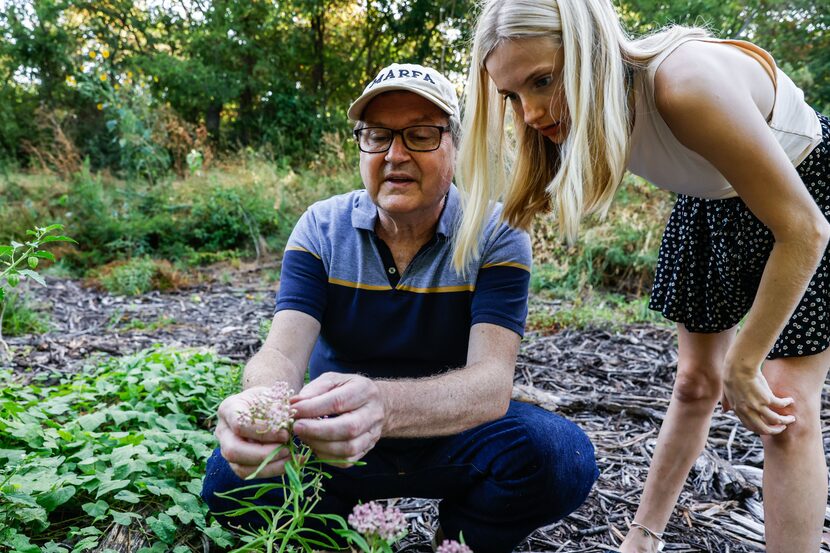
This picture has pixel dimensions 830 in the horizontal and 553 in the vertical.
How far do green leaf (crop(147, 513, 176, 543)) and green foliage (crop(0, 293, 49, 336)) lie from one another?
11.2 feet

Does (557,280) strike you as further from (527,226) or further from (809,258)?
(809,258)

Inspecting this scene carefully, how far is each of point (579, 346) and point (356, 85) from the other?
51.7 ft

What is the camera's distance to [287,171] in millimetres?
10664

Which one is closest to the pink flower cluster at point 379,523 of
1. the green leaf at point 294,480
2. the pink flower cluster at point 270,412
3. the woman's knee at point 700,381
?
the green leaf at point 294,480

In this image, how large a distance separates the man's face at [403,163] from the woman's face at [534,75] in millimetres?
334

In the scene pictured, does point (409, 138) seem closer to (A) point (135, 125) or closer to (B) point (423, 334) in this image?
(B) point (423, 334)

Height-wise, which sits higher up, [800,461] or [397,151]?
[397,151]

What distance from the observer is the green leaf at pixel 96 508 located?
1.70 m

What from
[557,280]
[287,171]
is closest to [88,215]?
[287,171]

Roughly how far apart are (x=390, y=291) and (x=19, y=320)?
3.81 m

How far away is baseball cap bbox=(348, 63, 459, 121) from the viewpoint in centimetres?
192

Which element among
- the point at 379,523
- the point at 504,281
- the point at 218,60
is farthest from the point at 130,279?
the point at 218,60

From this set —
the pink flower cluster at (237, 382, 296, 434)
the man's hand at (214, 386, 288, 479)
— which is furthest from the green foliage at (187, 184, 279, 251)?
the pink flower cluster at (237, 382, 296, 434)

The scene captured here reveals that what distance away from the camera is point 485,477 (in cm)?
182
